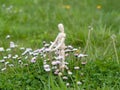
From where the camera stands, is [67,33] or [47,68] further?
[67,33]

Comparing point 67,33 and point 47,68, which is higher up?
point 67,33

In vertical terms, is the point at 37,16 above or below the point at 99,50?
above

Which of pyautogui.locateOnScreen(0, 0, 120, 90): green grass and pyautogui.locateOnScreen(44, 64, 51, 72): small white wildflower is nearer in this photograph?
pyautogui.locateOnScreen(44, 64, 51, 72): small white wildflower

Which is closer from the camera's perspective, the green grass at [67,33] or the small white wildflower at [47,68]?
the small white wildflower at [47,68]

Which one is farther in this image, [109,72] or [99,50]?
[99,50]

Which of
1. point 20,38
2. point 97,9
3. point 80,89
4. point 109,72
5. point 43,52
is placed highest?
point 97,9

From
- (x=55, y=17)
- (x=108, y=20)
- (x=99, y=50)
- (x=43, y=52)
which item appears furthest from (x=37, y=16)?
(x=43, y=52)

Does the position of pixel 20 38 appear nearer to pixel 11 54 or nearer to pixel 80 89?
pixel 11 54

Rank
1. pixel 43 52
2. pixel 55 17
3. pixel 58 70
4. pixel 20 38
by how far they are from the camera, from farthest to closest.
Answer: pixel 55 17 → pixel 20 38 → pixel 43 52 → pixel 58 70
